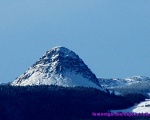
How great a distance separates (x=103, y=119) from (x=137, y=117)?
1117 centimetres

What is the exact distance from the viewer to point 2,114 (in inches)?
7869

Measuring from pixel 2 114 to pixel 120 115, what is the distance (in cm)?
3801

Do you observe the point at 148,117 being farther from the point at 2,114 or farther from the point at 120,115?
the point at 2,114

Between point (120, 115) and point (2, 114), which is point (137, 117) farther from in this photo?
point (2, 114)

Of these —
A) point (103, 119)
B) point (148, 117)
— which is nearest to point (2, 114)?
point (103, 119)

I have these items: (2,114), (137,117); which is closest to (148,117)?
(137,117)

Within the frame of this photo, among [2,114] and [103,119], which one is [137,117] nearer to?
[103,119]

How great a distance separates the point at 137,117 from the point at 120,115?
6002 millimetres

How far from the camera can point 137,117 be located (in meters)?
194

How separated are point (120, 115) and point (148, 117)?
353 inches

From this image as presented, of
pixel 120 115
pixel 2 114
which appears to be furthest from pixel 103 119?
pixel 2 114

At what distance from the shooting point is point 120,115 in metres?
198

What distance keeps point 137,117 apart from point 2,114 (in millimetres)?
43388

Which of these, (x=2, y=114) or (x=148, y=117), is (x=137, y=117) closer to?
(x=148, y=117)
